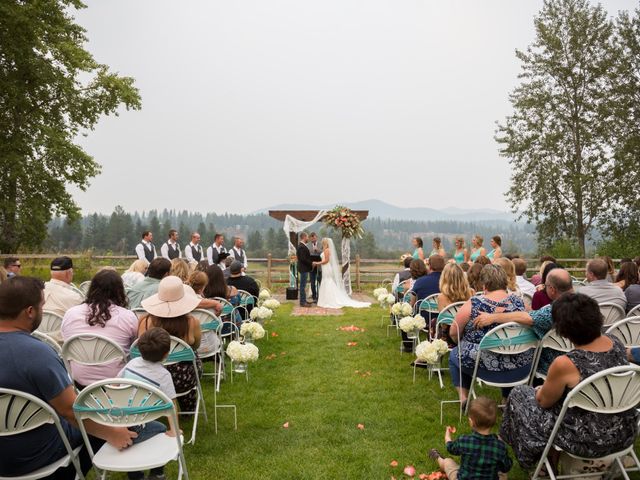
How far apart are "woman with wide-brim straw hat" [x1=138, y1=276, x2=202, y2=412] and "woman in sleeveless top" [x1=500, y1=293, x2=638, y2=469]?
266cm

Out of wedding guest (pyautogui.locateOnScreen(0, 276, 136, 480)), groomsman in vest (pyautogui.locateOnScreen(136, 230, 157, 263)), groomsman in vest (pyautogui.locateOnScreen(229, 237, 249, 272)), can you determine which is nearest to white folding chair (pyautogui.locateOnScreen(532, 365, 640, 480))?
wedding guest (pyautogui.locateOnScreen(0, 276, 136, 480))

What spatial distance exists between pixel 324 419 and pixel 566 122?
82.4ft

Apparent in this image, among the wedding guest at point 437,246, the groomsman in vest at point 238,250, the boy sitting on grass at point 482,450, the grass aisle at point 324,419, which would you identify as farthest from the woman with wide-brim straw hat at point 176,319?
the groomsman in vest at point 238,250

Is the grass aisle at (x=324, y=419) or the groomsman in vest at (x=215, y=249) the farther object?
the groomsman in vest at (x=215, y=249)

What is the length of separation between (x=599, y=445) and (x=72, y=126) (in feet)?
76.9

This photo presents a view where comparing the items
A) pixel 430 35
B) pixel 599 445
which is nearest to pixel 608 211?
pixel 430 35

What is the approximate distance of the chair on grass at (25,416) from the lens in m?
2.29

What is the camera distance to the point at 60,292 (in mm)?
5121

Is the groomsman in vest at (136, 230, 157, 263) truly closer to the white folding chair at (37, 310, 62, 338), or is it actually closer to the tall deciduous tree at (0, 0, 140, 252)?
the white folding chair at (37, 310, 62, 338)

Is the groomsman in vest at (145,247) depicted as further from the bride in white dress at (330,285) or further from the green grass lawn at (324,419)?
the green grass lawn at (324,419)

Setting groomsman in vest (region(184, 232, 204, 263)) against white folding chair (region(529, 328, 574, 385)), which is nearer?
white folding chair (region(529, 328, 574, 385))

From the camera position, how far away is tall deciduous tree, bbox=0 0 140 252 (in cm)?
1820

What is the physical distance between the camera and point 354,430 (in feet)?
14.6

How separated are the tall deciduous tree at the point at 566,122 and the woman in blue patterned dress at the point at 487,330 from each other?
2190 cm
